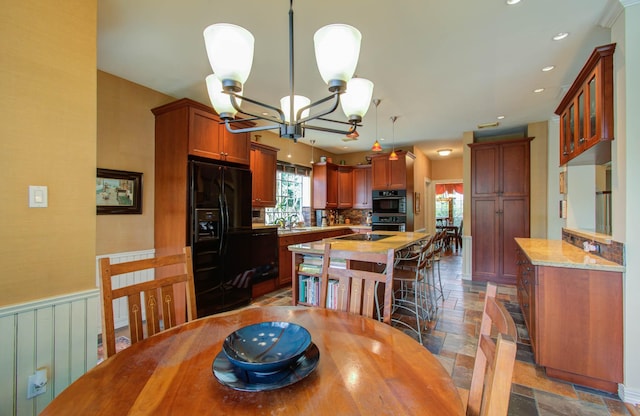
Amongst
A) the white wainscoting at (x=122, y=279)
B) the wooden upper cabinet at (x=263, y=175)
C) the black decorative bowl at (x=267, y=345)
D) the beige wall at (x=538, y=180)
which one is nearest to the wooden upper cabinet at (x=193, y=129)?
the wooden upper cabinet at (x=263, y=175)

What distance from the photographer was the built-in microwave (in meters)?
5.96

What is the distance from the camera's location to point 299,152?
6.15 m

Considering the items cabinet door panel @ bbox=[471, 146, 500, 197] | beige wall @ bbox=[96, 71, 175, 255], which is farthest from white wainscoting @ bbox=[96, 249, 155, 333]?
cabinet door panel @ bbox=[471, 146, 500, 197]

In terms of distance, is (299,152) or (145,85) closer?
(145,85)

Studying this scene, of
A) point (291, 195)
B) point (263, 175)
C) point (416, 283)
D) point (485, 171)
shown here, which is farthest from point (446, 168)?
point (416, 283)

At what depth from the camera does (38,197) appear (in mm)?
1555

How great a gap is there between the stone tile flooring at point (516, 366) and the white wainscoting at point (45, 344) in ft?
7.55

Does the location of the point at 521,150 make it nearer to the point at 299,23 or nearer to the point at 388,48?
the point at 388,48

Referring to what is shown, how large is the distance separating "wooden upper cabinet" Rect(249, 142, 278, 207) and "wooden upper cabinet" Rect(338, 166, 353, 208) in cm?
225

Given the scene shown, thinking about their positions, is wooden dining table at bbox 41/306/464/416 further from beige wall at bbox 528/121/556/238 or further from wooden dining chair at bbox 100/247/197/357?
beige wall at bbox 528/121/556/238

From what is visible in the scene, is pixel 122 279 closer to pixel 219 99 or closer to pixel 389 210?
pixel 219 99

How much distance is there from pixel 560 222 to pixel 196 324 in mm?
5309

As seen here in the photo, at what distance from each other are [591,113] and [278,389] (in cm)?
301

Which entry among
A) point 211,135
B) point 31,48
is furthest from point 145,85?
point 31,48
